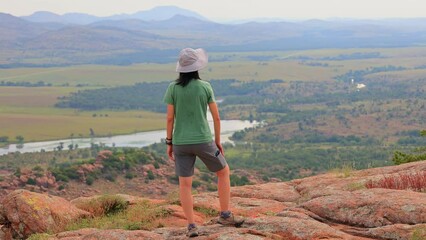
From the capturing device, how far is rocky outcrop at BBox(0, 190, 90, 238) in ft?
38.6

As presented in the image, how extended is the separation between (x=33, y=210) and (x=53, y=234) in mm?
885

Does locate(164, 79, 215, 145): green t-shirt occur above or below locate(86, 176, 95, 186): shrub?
above

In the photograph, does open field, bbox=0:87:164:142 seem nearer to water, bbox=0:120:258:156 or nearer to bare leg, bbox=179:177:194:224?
water, bbox=0:120:258:156

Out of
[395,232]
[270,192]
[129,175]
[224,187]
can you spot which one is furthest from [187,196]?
[129,175]

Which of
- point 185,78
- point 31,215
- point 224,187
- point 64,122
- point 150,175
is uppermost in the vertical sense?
point 185,78

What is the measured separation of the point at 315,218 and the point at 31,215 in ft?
17.9

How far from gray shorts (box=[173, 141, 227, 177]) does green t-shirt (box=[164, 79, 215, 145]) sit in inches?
3.9

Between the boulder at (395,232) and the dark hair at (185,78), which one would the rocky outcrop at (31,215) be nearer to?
the dark hair at (185,78)

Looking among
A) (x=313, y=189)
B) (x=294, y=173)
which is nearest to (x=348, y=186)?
(x=313, y=189)

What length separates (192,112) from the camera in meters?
9.59

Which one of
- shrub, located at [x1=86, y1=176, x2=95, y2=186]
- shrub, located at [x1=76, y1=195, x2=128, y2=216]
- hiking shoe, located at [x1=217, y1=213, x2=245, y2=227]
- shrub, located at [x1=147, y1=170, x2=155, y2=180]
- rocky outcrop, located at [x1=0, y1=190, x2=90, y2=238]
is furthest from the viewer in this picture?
shrub, located at [x1=147, y1=170, x2=155, y2=180]

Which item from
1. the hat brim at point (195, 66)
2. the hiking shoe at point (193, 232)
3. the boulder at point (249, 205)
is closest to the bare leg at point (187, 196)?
the hiking shoe at point (193, 232)

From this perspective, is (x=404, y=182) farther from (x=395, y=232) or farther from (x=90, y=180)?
(x=90, y=180)

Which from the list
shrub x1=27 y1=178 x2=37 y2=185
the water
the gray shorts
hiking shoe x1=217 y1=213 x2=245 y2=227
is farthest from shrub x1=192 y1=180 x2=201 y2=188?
the water
